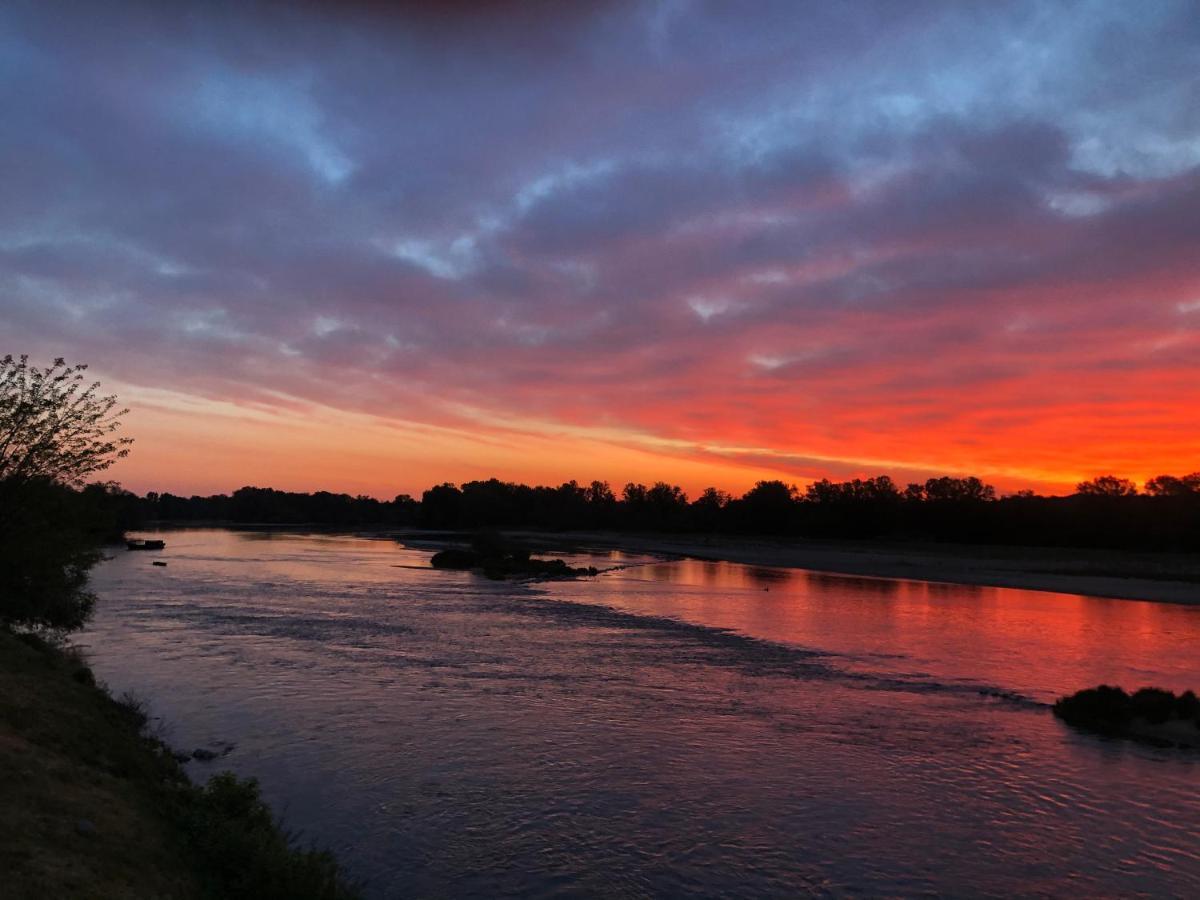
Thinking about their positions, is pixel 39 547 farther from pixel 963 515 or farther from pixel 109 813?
pixel 963 515

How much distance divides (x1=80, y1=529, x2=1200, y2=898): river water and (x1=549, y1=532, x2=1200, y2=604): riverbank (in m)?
28.3

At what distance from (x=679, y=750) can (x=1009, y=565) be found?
80331 mm

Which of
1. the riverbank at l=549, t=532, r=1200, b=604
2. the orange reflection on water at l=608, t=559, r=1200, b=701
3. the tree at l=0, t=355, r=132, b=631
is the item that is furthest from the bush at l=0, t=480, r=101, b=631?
the riverbank at l=549, t=532, r=1200, b=604

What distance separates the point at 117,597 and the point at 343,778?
32823 millimetres

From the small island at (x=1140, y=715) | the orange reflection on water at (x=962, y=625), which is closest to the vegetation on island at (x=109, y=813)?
the small island at (x=1140, y=715)

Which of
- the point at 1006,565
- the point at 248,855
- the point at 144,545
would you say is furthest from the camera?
the point at 144,545

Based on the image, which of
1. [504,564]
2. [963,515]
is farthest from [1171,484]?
[504,564]

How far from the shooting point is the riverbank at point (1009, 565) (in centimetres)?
6097

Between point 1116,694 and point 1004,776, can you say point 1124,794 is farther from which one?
point 1116,694

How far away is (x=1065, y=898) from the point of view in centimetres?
1051

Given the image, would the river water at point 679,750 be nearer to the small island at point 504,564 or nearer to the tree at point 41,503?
the tree at point 41,503

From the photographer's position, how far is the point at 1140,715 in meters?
18.8

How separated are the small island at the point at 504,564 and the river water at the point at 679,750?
28.4 meters

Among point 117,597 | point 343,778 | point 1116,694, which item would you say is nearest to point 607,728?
point 343,778
